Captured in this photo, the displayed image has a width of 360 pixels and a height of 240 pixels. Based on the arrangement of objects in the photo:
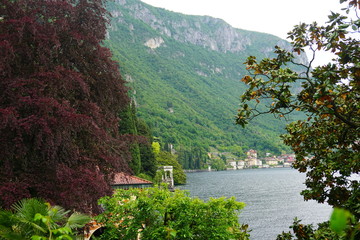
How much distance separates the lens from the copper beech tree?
27.7ft

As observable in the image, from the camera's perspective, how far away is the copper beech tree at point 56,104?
8.45 m

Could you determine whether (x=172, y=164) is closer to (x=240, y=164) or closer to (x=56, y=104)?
(x=56, y=104)

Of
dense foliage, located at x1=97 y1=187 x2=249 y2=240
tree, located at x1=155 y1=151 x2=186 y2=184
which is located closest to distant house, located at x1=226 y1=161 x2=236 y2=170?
tree, located at x1=155 y1=151 x2=186 y2=184

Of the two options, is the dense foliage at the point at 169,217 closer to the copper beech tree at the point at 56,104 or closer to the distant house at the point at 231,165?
the copper beech tree at the point at 56,104

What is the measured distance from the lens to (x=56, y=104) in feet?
28.3

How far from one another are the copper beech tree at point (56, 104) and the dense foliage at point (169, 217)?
0.92 meters

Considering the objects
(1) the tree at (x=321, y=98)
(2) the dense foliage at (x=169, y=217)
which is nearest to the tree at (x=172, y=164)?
(2) the dense foliage at (x=169, y=217)

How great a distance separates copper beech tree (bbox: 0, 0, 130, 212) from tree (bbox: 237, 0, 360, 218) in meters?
4.96

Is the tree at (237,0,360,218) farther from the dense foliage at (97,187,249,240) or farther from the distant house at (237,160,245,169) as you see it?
the distant house at (237,160,245,169)

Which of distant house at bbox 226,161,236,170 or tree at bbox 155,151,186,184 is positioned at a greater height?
tree at bbox 155,151,186,184

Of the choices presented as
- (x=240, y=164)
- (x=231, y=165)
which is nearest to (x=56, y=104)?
(x=231, y=165)

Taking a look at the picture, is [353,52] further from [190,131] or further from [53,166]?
[190,131]

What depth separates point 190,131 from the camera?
622ft

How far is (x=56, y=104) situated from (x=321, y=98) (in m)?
6.27
